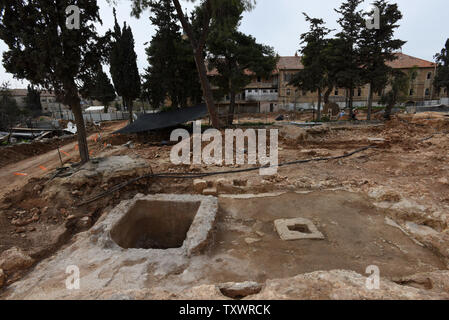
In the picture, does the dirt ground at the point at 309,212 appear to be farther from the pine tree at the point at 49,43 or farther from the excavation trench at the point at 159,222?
the pine tree at the point at 49,43

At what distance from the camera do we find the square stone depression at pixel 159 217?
16.6 ft

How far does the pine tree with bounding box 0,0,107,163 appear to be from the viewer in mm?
5371

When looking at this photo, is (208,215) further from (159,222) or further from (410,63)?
(410,63)

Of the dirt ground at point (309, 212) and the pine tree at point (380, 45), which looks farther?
the pine tree at point (380, 45)

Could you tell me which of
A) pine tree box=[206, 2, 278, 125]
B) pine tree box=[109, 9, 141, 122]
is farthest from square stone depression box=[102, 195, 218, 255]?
pine tree box=[109, 9, 141, 122]

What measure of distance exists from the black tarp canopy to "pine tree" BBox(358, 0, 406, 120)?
12044 mm

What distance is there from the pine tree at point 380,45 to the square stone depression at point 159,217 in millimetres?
16509

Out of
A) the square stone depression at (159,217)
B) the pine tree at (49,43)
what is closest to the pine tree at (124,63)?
the pine tree at (49,43)

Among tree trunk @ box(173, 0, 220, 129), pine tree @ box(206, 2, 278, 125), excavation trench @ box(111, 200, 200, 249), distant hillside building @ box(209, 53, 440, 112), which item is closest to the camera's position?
excavation trench @ box(111, 200, 200, 249)

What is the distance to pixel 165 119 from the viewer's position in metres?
13.7

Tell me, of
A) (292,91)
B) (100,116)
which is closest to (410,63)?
(292,91)

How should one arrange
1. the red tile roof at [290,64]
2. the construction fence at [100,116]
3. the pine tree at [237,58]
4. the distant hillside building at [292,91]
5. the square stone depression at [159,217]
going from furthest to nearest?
the distant hillside building at [292,91] → the red tile roof at [290,64] → the construction fence at [100,116] → the pine tree at [237,58] → the square stone depression at [159,217]

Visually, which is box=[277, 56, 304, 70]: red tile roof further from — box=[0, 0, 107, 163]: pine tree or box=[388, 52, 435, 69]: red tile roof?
box=[0, 0, 107, 163]: pine tree
